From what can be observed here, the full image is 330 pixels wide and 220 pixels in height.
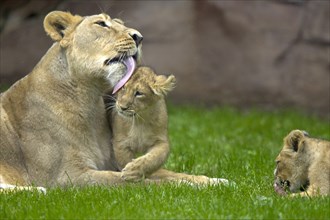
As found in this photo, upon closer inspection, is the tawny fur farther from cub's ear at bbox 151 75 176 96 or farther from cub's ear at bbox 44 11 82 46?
cub's ear at bbox 151 75 176 96

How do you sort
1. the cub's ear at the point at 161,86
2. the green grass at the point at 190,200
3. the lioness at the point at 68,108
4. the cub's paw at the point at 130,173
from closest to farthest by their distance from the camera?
the green grass at the point at 190,200 < the cub's paw at the point at 130,173 < the lioness at the point at 68,108 < the cub's ear at the point at 161,86

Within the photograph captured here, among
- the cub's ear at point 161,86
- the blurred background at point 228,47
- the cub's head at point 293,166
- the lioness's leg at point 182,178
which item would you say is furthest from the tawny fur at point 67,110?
the blurred background at point 228,47

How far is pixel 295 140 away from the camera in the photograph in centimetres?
727

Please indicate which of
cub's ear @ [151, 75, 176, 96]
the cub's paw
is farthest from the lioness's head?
the cub's paw

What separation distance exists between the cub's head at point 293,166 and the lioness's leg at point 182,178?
52cm

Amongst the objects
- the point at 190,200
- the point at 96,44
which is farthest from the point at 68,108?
the point at 190,200

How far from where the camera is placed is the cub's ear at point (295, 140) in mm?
7224

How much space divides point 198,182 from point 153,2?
6962 mm

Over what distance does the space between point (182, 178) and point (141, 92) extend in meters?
0.79

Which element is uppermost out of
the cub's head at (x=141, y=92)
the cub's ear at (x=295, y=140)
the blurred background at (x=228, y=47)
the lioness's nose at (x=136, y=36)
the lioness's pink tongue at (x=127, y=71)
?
the lioness's nose at (x=136, y=36)

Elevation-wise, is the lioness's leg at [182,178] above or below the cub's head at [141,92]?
below

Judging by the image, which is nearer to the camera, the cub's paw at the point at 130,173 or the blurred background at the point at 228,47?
the cub's paw at the point at 130,173

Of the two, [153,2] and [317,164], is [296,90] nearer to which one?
[153,2]

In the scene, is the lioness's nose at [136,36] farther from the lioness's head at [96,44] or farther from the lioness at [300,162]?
the lioness at [300,162]
